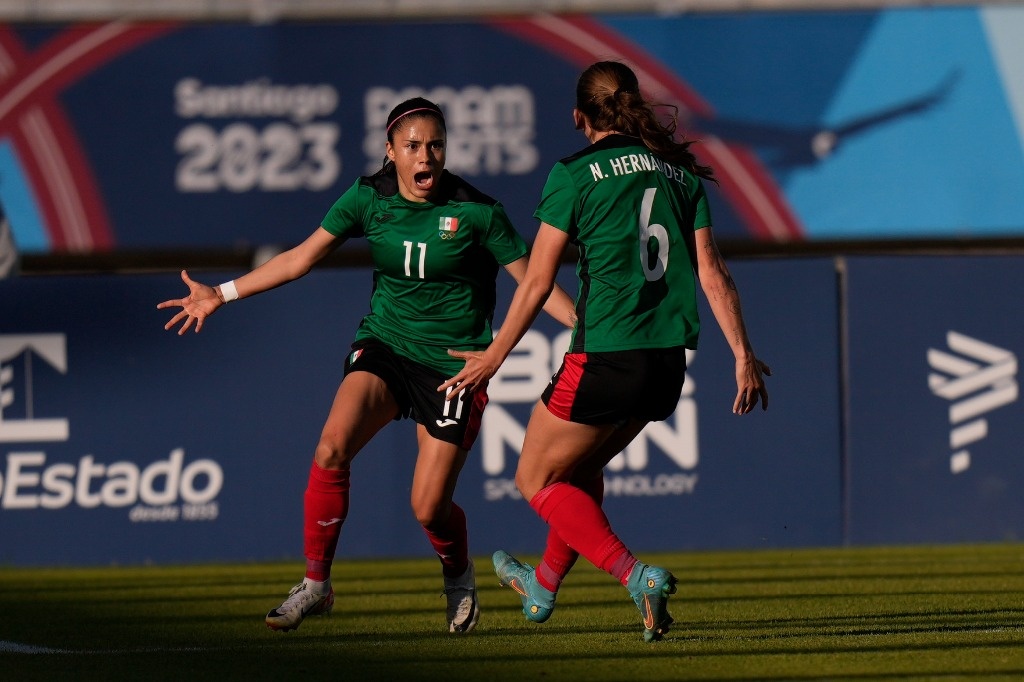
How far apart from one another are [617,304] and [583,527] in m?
0.77

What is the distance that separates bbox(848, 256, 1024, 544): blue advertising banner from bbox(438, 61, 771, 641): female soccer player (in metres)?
4.85

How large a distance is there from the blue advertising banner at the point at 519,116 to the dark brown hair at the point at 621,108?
8312 millimetres

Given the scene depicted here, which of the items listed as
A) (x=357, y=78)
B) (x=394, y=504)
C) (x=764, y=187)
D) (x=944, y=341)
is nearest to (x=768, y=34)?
(x=764, y=187)

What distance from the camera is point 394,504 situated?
400 inches

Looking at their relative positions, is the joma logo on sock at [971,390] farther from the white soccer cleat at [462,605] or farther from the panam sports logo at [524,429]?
the white soccer cleat at [462,605]

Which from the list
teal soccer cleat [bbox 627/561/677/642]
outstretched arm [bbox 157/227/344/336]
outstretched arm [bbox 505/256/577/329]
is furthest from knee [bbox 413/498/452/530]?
teal soccer cleat [bbox 627/561/677/642]

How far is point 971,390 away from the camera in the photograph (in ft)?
33.6

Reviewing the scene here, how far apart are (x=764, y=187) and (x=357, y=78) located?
11.7 ft

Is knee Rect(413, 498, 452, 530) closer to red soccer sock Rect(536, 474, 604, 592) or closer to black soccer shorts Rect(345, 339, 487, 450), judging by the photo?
black soccer shorts Rect(345, 339, 487, 450)

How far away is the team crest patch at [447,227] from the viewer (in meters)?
6.36

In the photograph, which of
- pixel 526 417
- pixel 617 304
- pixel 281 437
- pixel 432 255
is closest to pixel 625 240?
pixel 617 304

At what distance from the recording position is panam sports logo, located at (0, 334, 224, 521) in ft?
32.6

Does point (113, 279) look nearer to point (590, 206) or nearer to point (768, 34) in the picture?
point (590, 206)

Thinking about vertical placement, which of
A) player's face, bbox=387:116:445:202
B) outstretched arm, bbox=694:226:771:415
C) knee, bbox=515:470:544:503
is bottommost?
knee, bbox=515:470:544:503
